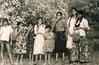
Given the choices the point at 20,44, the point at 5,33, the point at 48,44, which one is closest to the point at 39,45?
the point at 48,44

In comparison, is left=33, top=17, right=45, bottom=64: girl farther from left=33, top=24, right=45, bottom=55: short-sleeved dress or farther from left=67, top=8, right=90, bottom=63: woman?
left=67, top=8, right=90, bottom=63: woman

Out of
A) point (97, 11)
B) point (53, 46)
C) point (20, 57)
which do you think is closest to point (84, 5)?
point (97, 11)

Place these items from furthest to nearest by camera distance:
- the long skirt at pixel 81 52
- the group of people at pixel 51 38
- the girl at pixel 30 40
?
the girl at pixel 30 40
the group of people at pixel 51 38
the long skirt at pixel 81 52

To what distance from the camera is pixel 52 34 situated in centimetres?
1251

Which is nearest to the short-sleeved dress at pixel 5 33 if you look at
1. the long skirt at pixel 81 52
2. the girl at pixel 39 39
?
the girl at pixel 39 39

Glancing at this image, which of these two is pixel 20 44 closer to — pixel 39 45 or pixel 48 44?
pixel 39 45

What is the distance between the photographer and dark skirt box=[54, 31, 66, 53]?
12.5 meters

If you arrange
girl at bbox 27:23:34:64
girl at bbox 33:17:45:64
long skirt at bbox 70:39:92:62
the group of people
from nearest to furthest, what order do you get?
long skirt at bbox 70:39:92:62 → the group of people → girl at bbox 33:17:45:64 → girl at bbox 27:23:34:64

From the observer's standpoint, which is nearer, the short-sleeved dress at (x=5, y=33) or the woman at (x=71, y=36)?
the woman at (x=71, y=36)

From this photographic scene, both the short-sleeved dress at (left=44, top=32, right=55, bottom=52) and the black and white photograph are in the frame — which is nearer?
the black and white photograph

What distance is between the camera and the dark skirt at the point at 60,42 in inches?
493

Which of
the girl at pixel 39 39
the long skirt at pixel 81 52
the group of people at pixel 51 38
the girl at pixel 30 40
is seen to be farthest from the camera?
the girl at pixel 30 40

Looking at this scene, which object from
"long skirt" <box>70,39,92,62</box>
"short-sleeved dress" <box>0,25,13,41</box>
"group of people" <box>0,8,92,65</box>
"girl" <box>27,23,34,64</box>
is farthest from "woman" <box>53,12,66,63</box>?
"short-sleeved dress" <box>0,25,13,41</box>

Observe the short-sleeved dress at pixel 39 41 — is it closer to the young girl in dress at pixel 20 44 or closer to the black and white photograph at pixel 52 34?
the black and white photograph at pixel 52 34
